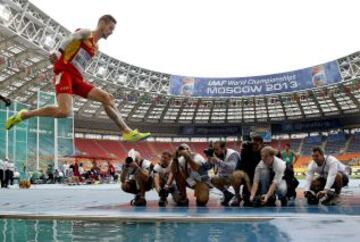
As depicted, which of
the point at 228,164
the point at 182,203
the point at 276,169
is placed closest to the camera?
the point at 276,169

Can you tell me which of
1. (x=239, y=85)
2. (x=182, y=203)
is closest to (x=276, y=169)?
(x=182, y=203)

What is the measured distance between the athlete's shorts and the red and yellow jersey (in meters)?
0.06

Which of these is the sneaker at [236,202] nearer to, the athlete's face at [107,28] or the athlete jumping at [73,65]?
the athlete jumping at [73,65]

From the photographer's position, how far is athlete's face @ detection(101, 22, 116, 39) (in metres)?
4.78

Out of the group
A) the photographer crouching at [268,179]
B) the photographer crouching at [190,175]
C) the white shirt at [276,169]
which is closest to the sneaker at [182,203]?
the photographer crouching at [190,175]

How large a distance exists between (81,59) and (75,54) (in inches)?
4.2

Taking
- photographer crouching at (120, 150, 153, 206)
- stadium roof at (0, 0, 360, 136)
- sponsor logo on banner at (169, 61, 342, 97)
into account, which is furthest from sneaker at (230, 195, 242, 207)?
sponsor logo on banner at (169, 61, 342, 97)

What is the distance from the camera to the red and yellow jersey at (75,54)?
186 inches

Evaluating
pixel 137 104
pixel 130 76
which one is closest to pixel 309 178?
pixel 130 76

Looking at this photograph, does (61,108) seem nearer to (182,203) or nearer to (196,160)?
(196,160)

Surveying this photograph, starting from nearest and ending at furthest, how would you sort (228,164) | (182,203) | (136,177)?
(228,164), (182,203), (136,177)

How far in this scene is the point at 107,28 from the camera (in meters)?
4.79

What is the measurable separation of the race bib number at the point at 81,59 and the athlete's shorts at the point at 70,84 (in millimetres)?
104

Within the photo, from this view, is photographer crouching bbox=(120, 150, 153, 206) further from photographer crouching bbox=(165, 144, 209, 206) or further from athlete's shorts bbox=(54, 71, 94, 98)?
athlete's shorts bbox=(54, 71, 94, 98)
